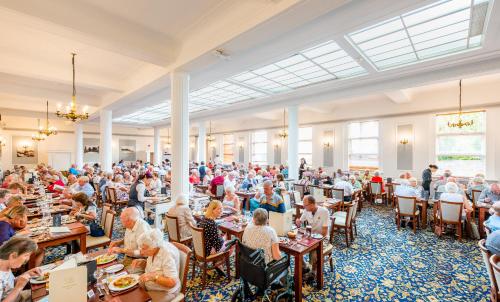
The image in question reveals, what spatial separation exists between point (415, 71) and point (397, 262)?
4.59 metres

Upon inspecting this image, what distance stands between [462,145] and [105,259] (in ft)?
37.2

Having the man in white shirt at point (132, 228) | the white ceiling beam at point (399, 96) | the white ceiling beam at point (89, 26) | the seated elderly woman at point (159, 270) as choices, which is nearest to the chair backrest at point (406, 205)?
the white ceiling beam at point (399, 96)

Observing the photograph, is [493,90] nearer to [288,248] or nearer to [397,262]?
[397,262]

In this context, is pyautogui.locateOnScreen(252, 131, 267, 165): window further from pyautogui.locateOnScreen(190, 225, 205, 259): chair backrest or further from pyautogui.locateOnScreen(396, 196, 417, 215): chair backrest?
pyautogui.locateOnScreen(190, 225, 205, 259): chair backrest

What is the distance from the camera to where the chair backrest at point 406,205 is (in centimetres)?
540

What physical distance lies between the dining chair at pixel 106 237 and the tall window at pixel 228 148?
13678mm

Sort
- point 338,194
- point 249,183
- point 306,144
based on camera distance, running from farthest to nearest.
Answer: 1. point 306,144
2. point 249,183
3. point 338,194

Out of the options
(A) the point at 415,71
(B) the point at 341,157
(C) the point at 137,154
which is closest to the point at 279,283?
(A) the point at 415,71

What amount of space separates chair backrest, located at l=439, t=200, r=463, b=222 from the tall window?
45.3 feet

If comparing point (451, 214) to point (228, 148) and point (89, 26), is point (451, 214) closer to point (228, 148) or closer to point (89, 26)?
point (89, 26)

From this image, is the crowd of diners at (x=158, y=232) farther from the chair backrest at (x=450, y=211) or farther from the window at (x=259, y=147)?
the window at (x=259, y=147)

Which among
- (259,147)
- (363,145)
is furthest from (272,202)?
(259,147)

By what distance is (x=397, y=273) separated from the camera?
3646 mm

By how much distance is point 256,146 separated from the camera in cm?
1589
